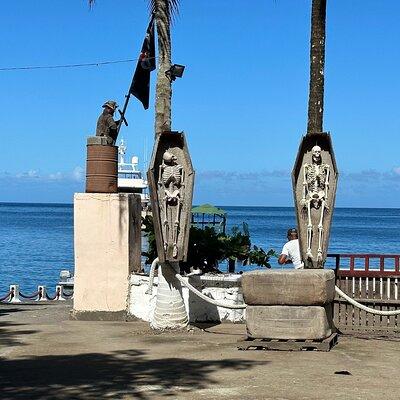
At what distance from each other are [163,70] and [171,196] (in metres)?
2.74

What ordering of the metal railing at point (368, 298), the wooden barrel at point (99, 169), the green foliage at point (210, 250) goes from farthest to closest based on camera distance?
the green foliage at point (210, 250) < the wooden barrel at point (99, 169) < the metal railing at point (368, 298)

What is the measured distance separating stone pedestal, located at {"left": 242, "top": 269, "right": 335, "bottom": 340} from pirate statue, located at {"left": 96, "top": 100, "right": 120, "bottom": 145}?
14.4 feet

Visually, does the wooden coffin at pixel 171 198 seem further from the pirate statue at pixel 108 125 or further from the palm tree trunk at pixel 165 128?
the pirate statue at pixel 108 125

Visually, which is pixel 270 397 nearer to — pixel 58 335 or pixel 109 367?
pixel 109 367

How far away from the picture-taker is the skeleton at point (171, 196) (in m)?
12.9

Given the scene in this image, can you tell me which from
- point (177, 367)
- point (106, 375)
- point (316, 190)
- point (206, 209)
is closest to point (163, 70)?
point (316, 190)

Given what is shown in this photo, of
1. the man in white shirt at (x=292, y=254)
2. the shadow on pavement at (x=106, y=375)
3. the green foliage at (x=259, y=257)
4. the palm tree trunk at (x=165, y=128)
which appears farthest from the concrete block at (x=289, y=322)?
the green foliage at (x=259, y=257)

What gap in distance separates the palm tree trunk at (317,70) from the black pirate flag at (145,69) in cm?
309

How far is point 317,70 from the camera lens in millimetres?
14164

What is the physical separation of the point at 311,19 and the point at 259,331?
5.49m

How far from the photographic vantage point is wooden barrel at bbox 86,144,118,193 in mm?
14531

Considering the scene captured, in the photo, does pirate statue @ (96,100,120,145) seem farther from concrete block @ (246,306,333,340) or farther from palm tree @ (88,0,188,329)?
concrete block @ (246,306,333,340)

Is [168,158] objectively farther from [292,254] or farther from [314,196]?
[292,254]

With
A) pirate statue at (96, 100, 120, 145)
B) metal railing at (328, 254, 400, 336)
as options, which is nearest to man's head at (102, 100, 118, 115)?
pirate statue at (96, 100, 120, 145)
